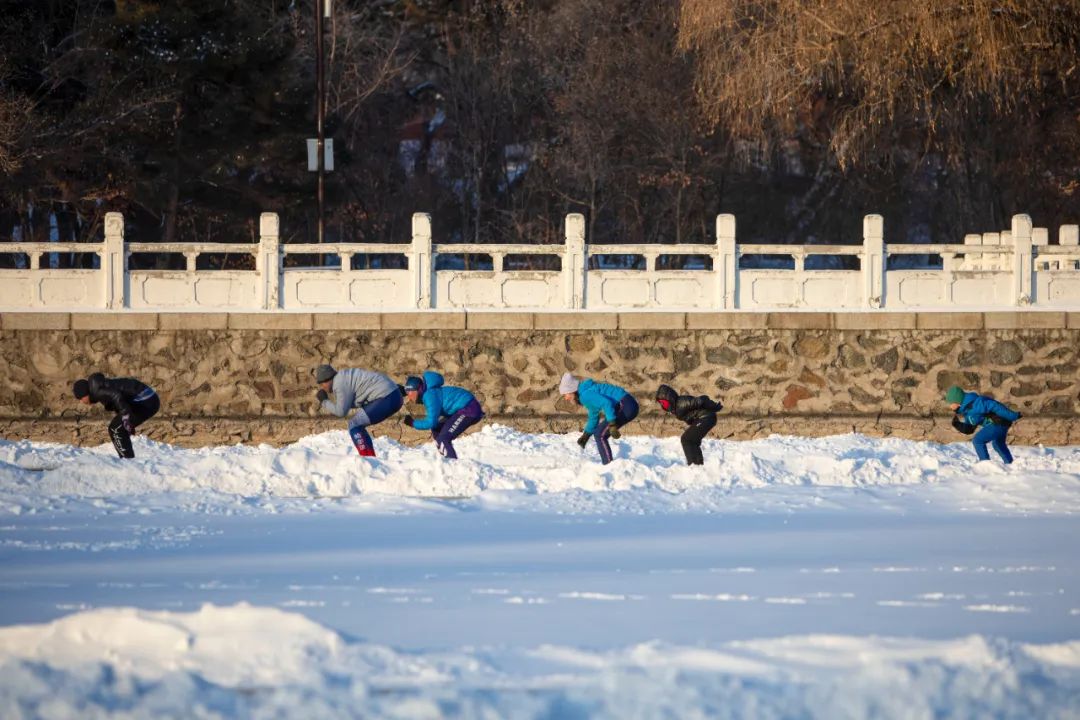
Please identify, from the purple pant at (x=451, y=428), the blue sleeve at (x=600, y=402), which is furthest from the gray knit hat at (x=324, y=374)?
the blue sleeve at (x=600, y=402)

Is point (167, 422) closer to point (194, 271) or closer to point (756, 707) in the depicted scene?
point (194, 271)

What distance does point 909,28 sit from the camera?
57.2ft

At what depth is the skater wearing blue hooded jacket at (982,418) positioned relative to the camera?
Answer: 48.8 ft

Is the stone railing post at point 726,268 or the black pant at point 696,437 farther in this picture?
the stone railing post at point 726,268

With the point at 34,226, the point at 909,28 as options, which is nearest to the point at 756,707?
the point at 909,28

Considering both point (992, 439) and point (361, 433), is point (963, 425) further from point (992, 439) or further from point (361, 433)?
point (361, 433)

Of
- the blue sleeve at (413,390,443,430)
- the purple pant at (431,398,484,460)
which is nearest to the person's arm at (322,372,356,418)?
the blue sleeve at (413,390,443,430)

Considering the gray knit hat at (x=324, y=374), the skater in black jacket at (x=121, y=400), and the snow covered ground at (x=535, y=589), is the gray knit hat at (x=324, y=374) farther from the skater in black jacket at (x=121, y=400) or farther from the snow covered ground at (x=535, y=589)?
the skater in black jacket at (x=121, y=400)

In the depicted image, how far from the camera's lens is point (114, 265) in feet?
62.7

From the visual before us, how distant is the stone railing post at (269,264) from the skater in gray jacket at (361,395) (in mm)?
4830

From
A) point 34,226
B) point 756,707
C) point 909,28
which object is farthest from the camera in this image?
point 34,226

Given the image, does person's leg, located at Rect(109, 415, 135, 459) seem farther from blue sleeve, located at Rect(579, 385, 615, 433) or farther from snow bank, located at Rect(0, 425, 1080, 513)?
blue sleeve, located at Rect(579, 385, 615, 433)

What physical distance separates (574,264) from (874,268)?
394cm

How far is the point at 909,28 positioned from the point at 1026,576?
1000 centimetres
